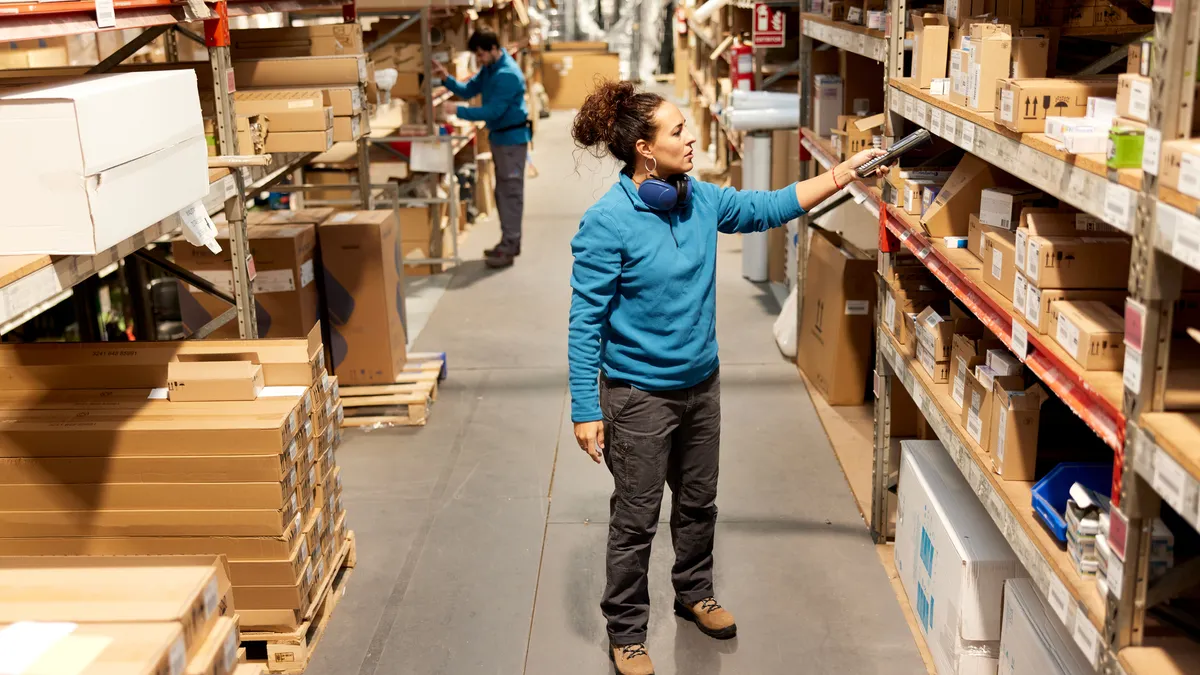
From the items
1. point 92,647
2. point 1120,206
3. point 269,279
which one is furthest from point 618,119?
point 269,279

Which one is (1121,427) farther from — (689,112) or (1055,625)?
(689,112)

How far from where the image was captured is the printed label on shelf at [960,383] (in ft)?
11.0

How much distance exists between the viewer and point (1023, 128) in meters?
2.56

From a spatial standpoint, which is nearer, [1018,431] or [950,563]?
[1018,431]

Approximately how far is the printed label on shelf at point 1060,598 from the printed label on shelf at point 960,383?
95 cm

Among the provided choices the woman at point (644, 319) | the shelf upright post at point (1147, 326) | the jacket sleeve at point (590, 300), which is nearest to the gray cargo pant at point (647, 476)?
the woman at point (644, 319)

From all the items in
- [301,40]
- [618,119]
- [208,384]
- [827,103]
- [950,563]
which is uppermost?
[301,40]

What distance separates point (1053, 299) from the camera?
261 cm

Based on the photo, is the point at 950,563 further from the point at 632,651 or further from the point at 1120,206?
the point at 1120,206

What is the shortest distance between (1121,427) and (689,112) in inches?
664

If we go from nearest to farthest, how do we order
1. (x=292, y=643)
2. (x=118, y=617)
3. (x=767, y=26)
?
(x=118, y=617), (x=292, y=643), (x=767, y=26)

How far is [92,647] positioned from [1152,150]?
2201mm

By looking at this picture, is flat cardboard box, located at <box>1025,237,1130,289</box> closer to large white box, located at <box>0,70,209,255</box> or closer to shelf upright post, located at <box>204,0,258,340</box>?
large white box, located at <box>0,70,209,255</box>

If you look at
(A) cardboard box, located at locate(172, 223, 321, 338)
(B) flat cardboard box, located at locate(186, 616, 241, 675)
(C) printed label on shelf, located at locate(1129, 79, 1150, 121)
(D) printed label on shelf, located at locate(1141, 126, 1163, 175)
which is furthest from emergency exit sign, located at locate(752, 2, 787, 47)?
(B) flat cardboard box, located at locate(186, 616, 241, 675)
